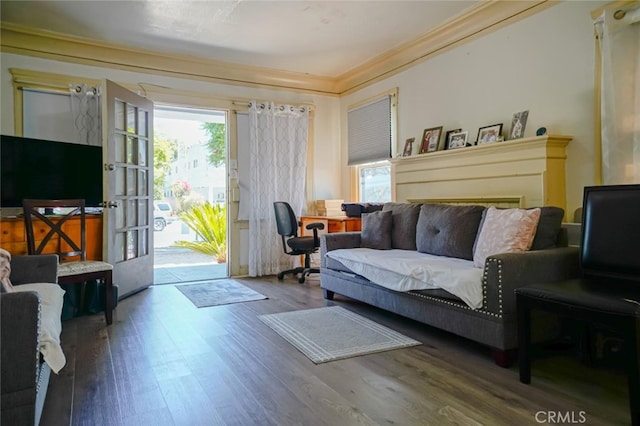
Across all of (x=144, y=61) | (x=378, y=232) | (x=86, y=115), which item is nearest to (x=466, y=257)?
(x=378, y=232)

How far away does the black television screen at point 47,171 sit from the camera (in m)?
3.47

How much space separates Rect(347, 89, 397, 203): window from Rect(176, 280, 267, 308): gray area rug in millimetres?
2050

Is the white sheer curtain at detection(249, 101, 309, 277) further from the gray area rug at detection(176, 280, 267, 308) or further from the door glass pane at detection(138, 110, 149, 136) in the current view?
the door glass pane at detection(138, 110, 149, 136)

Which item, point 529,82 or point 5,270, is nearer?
point 5,270

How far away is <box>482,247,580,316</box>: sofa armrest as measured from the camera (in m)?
2.25

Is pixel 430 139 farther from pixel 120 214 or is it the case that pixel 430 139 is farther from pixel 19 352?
pixel 19 352

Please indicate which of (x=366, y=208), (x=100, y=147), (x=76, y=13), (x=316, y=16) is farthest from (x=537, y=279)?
(x=76, y=13)

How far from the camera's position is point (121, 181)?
13.6ft

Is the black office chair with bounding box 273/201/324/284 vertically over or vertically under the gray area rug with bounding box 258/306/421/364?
over

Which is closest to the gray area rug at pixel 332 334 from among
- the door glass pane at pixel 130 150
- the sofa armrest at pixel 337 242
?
the sofa armrest at pixel 337 242

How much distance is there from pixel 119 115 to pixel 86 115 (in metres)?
0.41

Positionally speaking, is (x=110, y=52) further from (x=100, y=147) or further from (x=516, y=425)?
(x=516, y=425)

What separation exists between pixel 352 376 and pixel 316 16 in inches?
122

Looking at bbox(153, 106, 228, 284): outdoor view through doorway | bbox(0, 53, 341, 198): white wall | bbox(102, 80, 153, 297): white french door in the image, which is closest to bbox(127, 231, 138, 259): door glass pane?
bbox(102, 80, 153, 297): white french door
